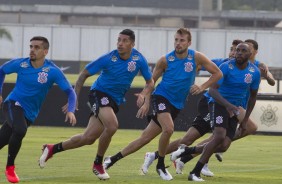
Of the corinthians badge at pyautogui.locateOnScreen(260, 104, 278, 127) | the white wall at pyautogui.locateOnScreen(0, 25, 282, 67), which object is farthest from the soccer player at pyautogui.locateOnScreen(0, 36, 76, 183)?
the white wall at pyautogui.locateOnScreen(0, 25, 282, 67)

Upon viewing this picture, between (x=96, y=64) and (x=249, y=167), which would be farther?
(x=249, y=167)

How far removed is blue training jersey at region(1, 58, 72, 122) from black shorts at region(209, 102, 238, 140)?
7.38ft

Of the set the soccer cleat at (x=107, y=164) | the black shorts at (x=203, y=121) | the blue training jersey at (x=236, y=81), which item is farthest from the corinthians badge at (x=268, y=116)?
the soccer cleat at (x=107, y=164)

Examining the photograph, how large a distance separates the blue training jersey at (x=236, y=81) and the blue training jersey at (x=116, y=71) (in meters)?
1.18

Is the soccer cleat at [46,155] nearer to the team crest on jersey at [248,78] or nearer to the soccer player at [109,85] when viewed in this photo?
the soccer player at [109,85]

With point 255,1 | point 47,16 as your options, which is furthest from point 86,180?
point 255,1

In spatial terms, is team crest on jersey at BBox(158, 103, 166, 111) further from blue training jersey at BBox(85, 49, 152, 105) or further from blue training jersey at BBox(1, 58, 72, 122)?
blue training jersey at BBox(1, 58, 72, 122)

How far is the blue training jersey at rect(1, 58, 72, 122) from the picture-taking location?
48.8 ft

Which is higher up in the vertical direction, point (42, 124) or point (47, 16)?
point (47, 16)

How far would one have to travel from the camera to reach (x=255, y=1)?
Result: 128375mm

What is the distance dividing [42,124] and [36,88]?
1839 centimetres

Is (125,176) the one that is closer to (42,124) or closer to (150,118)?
(150,118)

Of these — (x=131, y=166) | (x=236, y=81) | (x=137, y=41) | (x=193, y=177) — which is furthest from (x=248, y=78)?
(x=137, y=41)

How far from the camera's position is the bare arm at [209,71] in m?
15.4
